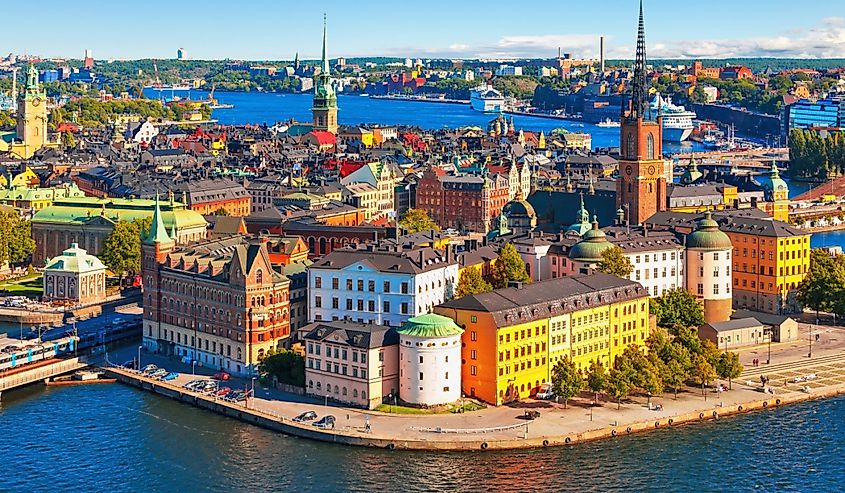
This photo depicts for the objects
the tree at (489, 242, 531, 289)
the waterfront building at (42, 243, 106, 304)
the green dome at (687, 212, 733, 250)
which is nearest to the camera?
the tree at (489, 242, 531, 289)

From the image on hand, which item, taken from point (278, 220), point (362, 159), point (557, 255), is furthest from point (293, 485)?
point (362, 159)

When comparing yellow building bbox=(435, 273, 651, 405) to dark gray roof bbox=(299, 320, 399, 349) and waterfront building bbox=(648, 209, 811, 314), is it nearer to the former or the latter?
dark gray roof bbox=(299, 320, 399, 349)

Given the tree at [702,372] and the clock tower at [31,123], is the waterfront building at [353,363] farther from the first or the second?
the clock tower at [31,123]

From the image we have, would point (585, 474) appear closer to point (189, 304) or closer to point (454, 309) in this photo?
point (454, 309)

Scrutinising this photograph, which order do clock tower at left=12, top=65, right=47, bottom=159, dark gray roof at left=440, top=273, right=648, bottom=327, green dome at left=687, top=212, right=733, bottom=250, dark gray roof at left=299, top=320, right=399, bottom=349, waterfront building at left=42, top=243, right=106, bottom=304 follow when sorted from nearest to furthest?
dark gray roof at left=299, top=320, right=399, bottom=349 → dark gray roof at left=440, top=273, right=648, bottom=327 → green dome at left=687, top=212, right=733, bottom=250 → waterfront building at left=42, top=243, right=106, bottom=304 → clock tower at left=12, top=65, right=47, bottom=159

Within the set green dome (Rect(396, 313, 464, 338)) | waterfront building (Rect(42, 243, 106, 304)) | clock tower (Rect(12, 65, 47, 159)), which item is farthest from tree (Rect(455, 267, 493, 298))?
clock tower (Rect(12, 65, 47, 159))
